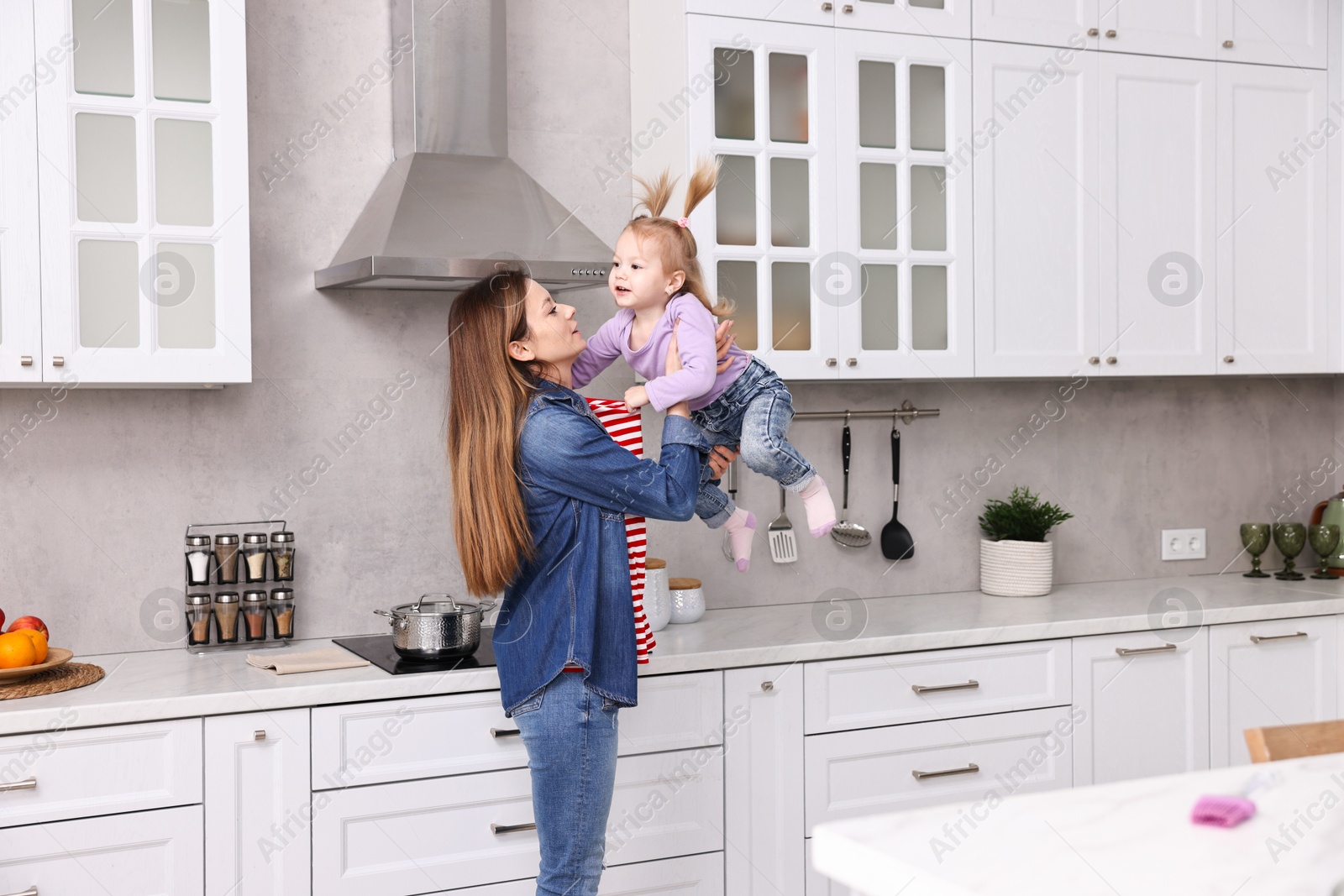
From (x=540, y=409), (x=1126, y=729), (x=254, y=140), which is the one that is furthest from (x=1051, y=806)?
(x=254, y=140)

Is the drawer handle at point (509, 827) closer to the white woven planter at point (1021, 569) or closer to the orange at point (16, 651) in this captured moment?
the orange at point (16, 651)

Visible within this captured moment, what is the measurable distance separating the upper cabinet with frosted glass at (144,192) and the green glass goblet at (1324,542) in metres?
2.90

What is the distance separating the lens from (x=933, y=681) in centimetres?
266

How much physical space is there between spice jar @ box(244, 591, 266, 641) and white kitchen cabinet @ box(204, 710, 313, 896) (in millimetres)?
445

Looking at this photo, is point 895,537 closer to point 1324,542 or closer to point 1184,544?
point 1184,544

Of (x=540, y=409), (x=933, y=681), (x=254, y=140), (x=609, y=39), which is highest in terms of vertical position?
(x=609, y=39)

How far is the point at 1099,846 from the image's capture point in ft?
3.52

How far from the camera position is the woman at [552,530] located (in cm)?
189

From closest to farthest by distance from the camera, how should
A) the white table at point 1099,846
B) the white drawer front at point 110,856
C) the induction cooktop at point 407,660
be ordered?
the white table at point 1099,846
the white drawer front at point 110,856
the induction cooktop at point 407,660

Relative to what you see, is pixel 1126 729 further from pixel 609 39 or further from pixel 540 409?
pixel 609 39

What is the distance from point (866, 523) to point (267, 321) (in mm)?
1599

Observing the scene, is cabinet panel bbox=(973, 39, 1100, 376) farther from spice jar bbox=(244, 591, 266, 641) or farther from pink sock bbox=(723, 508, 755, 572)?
spice jar bbox=(244, 591, 266, 641)

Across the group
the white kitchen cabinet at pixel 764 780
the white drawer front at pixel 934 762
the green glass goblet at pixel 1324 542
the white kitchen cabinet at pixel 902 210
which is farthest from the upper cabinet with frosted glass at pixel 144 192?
the green glass goblet at pixel 1324 542

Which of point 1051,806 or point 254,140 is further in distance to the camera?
point 254,140
